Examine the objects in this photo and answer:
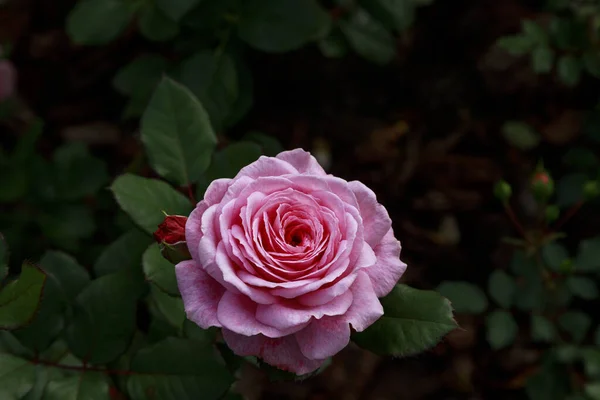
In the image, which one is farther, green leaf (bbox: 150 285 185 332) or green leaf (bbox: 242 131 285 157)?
green leaf (bbox: 242 131 285 157)

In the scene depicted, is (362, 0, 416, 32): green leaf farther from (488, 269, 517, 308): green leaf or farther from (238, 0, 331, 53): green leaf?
(488, 269, 517, 308): green leaf

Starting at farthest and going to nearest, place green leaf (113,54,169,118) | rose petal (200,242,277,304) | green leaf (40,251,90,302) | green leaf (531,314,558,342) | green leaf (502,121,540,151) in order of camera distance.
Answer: green leaf (502,121,540,151)
green leaf (113,54,169,118)
green leaf (531,314,558,342)
green leaf (40,251,90,302)
rose petal (200,242,277,304)

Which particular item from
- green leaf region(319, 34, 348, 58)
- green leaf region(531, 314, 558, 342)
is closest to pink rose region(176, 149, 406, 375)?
green leaf region(531, 314, 558, 342)

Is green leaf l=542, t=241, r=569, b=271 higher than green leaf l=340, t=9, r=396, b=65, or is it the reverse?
green leaf l=340, t=9, r=396, b=65

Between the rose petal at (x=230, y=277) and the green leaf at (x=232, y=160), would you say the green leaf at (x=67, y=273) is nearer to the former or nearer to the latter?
the green leaf at (x=232, y=160)

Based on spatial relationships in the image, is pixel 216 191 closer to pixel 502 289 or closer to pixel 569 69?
pixel 502 289

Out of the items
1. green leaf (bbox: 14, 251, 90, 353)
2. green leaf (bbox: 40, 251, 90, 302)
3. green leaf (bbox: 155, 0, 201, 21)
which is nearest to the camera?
green leaf (bbox: 14, 251, 90, 353)

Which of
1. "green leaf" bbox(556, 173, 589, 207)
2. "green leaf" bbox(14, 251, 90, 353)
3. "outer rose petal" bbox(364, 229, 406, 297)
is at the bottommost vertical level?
"green leaf" bbox(556, 173, 589, 207)
